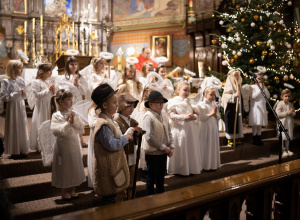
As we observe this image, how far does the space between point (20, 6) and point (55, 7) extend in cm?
136

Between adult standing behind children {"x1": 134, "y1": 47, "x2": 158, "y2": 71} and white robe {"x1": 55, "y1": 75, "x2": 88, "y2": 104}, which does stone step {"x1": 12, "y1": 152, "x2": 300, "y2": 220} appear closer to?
white robe {"x1": 55, "y1": 75, "x2": 88, "y2": 104}

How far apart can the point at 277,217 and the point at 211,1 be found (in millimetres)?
11289

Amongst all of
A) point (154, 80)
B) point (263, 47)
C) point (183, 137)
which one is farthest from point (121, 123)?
point (263, 47)

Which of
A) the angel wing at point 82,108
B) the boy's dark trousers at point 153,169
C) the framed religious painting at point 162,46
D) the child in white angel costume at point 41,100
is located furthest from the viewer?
the framed religious painting at point 162,46

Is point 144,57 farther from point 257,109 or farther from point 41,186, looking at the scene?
point 41,186

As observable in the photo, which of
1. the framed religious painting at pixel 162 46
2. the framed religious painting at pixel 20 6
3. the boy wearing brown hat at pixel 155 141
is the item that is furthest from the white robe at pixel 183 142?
the framed religious painting at pixel 20 6

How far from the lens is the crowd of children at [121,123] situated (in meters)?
3.04

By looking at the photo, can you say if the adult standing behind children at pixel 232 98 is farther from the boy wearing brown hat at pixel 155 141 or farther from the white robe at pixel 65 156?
the white robe at pixel 65 156

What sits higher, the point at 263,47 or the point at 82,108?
the point at 263,47

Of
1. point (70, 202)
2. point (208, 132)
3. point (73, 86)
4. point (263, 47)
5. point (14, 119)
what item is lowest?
point (70, 202)

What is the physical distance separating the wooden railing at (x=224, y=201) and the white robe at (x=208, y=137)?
3.20 m

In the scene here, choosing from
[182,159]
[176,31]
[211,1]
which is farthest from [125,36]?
[182,159]

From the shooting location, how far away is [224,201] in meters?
1.73

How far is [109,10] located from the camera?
48.8 feet
